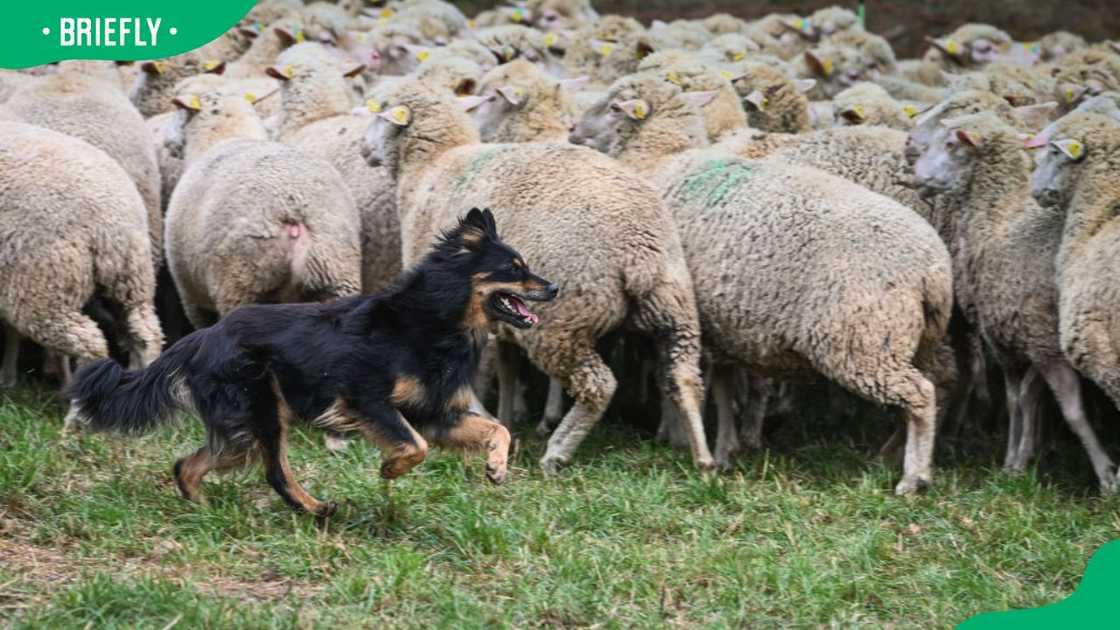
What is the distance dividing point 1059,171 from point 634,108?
7.01ft

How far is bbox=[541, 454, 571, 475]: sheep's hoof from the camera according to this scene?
6.64m

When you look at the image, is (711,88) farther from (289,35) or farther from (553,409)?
(289,35)

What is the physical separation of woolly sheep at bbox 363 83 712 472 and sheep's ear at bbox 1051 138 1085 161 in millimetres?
1712

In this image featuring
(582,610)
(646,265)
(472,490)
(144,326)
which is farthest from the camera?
(144,326)

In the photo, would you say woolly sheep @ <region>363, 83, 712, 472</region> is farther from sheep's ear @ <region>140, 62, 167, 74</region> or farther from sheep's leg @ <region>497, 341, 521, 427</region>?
sheep's ear @ <region>140, 62, 167, 74</region>

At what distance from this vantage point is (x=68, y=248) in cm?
677

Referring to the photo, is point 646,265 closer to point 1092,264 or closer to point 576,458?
point 576,458

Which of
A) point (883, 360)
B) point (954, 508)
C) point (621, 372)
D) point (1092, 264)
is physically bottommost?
point (621, 372)

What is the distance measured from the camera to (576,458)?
6902 mm

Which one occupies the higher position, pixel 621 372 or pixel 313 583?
pixel 313 583

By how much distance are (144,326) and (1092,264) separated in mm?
4219

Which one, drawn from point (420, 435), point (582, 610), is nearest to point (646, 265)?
point (420, 435)

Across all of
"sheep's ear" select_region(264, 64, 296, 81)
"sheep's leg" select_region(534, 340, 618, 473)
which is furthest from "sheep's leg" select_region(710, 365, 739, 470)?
"sheep's ear" select_region(264, 64, 296, 81)

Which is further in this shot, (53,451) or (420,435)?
(53,451)
